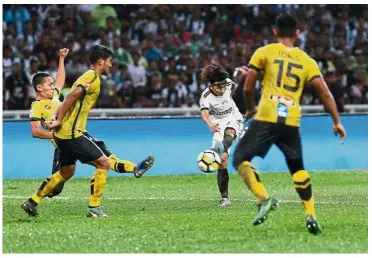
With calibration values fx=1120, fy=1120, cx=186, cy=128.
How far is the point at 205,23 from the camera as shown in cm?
2414

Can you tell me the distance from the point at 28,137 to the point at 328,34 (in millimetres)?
8292

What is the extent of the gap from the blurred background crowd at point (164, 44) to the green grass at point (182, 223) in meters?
5.38

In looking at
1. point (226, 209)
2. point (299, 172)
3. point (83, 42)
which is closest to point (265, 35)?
point (83, 42)

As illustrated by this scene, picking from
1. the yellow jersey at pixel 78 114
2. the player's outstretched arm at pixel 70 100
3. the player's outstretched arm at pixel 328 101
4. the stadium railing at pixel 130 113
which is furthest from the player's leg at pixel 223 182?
the stadium railing at pixel 130 113

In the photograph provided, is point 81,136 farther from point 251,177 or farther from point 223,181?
point 223,181

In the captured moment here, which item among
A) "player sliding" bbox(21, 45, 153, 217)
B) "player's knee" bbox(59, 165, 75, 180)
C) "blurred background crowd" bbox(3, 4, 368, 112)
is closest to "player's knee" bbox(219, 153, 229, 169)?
"player sliding" bbox(21, 45, 153, 217)

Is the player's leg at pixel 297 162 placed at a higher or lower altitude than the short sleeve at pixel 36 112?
higher

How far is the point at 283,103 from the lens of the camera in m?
9.81

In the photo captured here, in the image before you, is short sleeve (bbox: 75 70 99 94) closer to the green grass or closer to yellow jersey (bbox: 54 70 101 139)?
yellow jersey (bbox: 54 70 101 139)

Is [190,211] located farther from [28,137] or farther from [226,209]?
[28,137]

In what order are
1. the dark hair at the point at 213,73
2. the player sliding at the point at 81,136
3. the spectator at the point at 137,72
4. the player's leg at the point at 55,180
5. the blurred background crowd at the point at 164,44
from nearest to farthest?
the player sliding at the point at 81,136 < the player's leg at the point at 55,180 < the dark hair at the point at 213,73 < the blurred background crowd at the point at 164,44 < the spectator at the point at 137,72

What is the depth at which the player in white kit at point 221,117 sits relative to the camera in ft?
43.9

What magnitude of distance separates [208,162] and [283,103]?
3.27 m

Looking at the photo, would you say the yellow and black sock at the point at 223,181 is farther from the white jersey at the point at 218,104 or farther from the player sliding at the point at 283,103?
the player sliding at the point at 283,103
